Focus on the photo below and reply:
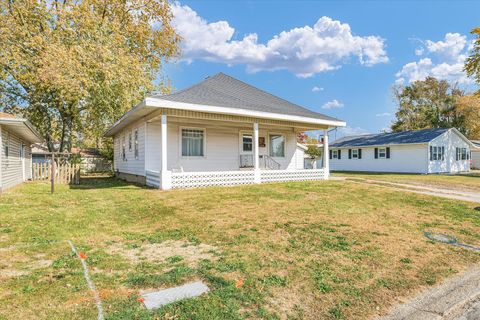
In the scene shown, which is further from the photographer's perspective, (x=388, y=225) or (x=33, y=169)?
(x=33, y=169)

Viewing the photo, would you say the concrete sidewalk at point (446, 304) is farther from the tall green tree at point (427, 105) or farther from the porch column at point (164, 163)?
the tall green tree at point (427, 105)

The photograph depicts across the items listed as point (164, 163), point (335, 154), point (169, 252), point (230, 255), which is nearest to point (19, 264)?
point (169, 252)

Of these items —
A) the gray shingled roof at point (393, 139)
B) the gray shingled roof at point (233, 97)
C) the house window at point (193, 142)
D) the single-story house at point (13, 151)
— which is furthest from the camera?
the gray shingled roof at point (393, 139)

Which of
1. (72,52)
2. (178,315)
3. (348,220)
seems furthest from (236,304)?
(72,52)

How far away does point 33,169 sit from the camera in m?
15.5

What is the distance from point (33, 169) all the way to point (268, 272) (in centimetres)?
1674

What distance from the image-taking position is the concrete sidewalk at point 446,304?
9.27ft

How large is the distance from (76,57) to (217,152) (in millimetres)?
11051

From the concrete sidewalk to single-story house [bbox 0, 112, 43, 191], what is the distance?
12.1 metres

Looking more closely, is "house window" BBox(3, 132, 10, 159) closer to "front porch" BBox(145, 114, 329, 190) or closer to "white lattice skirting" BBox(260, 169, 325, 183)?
"front porch" BBox(145, 114, 329, 190)

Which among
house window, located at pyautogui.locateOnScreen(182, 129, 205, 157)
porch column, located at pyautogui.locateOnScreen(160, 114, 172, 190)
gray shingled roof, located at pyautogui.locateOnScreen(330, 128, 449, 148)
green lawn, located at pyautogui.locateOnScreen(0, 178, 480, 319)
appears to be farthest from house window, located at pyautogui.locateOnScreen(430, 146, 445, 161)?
porch column, located at pyautogui.locateOnScreen(160, 114, 172, 190)

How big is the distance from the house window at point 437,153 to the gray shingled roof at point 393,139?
1.07 m

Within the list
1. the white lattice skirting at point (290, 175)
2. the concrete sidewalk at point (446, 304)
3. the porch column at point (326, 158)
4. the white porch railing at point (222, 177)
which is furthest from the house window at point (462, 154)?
the concrete sidewalk at point (446, 304)

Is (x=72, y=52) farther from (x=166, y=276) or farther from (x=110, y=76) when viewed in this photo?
(x=166, y=276)
